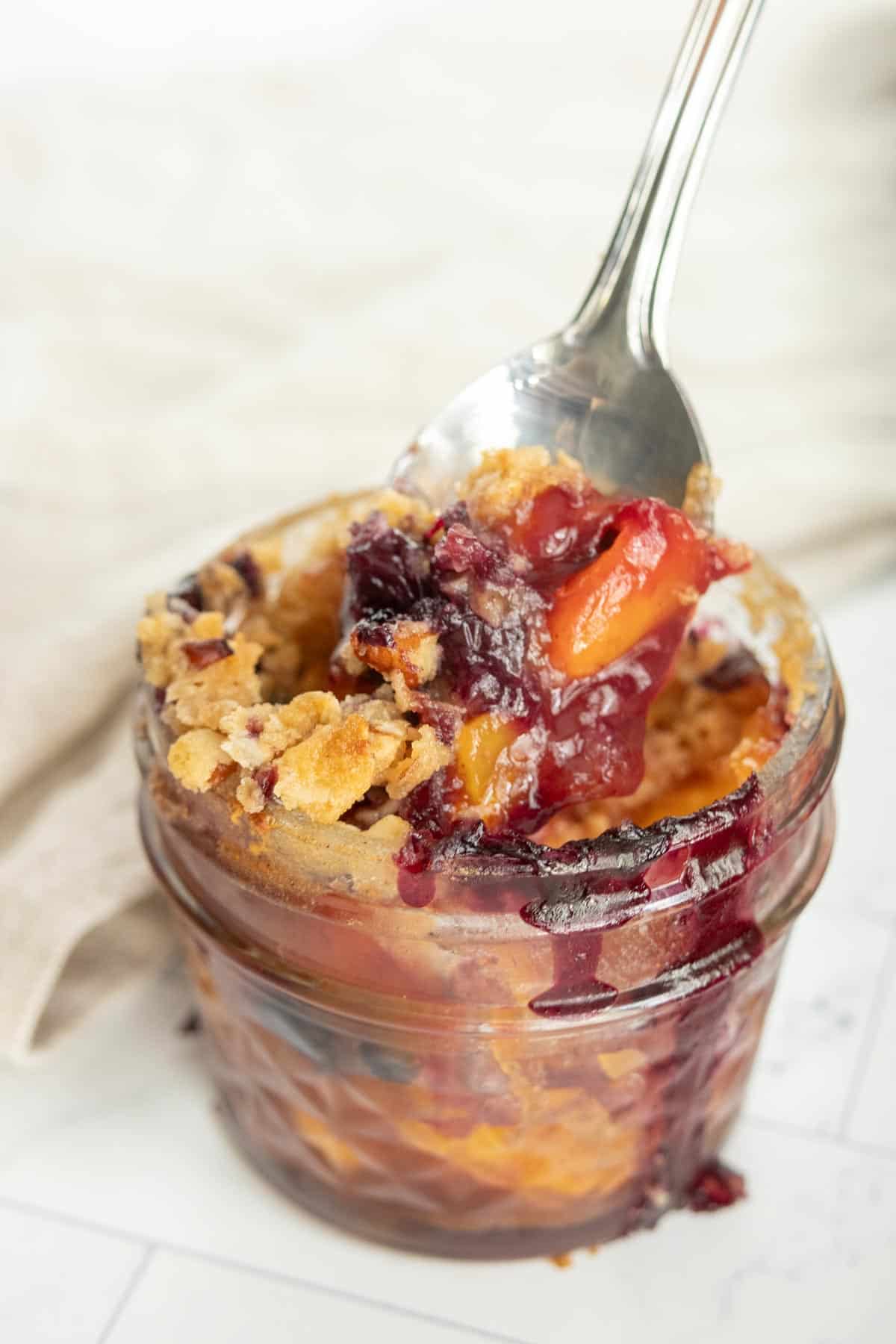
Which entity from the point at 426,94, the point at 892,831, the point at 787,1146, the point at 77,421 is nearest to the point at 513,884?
the point at 787,1146

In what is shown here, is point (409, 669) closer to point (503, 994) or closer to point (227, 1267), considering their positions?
point (503, 994)

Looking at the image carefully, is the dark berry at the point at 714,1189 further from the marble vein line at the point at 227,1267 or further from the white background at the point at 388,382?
the marble vein line at the point at 227,1267

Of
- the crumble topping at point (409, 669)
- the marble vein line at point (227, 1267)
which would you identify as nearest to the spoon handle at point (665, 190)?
the crumble topping at point (409, 669)

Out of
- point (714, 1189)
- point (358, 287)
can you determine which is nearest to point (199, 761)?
point (714, 1189)

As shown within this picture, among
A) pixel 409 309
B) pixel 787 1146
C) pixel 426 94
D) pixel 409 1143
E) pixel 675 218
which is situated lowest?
pixel 787 1146

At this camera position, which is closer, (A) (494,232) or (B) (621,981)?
(B) (621,981)

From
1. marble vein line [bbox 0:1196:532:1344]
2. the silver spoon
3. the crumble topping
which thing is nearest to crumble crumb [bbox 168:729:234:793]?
the crumble topping

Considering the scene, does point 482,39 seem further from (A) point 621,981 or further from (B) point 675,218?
(A) point 621,981
